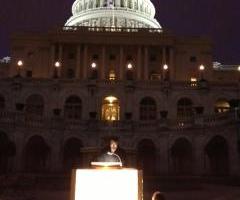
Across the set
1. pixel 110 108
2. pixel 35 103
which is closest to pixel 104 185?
pixel 110 108

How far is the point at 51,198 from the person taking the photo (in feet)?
84.2

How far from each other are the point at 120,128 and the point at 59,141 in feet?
27.1

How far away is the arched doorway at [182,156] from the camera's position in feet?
171

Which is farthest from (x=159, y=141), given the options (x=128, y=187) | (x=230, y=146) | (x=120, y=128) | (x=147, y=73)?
(x=128, y=187)

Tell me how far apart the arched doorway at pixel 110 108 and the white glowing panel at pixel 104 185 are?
57.1 meters

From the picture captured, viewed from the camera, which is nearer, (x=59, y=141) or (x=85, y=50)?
(x=59, y=141)

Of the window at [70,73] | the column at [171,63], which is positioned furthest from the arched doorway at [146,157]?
the window at [70,73]

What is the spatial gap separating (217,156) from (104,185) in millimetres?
48873

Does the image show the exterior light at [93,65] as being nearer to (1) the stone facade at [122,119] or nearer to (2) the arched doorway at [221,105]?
(1) the stone facade at [122,119]

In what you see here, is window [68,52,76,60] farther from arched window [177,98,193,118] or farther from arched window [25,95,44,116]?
arched window [177,98,193,118]

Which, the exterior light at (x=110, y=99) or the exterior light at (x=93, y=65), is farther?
the exterior light at (x=93, y=65)

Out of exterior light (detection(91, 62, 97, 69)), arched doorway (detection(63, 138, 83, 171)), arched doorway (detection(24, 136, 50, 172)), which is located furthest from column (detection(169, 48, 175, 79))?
arched doorway (detection(24, 136, 50, 172))

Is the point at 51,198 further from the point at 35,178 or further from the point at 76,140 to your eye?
the point at 76,140

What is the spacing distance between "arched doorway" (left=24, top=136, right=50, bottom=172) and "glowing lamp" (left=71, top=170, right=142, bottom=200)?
48036mm
